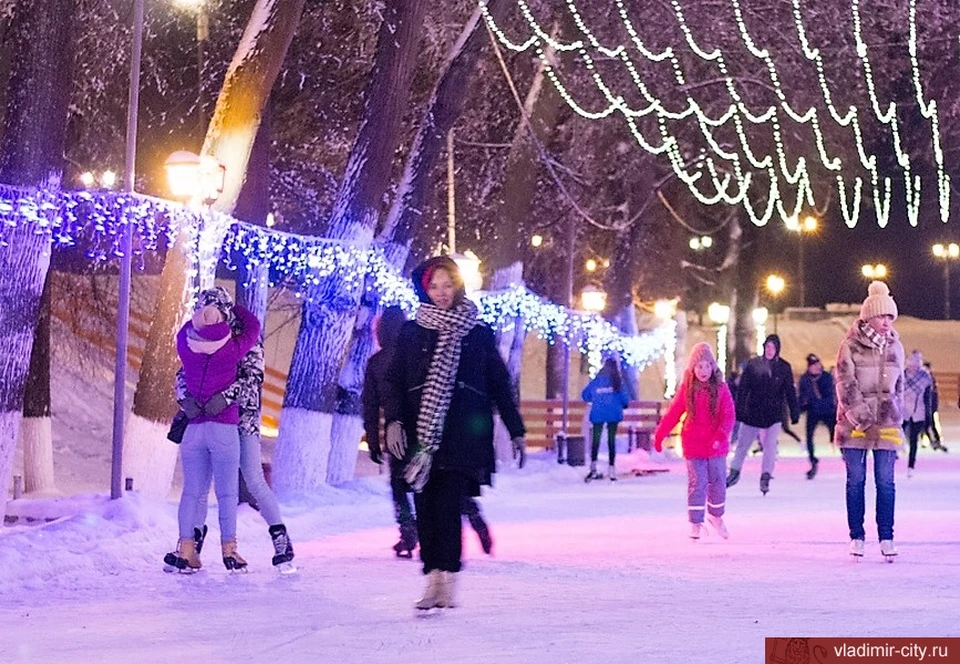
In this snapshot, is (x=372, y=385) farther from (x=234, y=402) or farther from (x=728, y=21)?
(x=728, y=21)

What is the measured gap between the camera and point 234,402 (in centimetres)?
1116

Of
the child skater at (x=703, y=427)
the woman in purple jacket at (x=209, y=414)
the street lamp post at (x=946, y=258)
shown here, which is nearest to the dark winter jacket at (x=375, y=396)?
the woman in purple jacket at (x=209, y=414)

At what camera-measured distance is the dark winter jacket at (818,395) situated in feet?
85.8

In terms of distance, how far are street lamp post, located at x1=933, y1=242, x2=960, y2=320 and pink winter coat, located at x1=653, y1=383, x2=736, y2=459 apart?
70.5 meters

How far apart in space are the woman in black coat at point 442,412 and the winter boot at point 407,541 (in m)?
3.26

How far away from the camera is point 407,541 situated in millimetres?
12422

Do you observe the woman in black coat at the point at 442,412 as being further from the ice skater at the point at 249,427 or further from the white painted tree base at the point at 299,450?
the white painted tree base at the point at 299,450

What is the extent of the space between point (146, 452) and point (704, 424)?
18.3 feet

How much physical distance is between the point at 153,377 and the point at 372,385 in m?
7.37

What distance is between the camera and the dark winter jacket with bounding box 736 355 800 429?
2048 cm

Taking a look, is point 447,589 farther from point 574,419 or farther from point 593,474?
point 574,419

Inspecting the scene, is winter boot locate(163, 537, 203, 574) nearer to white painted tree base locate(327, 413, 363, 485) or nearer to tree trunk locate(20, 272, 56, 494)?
white painted tree base locate(327, 413, 363, 485)

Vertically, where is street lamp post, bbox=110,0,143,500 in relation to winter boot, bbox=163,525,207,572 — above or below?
above

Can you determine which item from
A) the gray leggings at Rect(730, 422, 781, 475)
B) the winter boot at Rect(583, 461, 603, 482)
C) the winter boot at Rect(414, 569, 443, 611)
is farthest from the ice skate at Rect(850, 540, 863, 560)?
the winter boot at Rect(583, 461, 603, 482)
